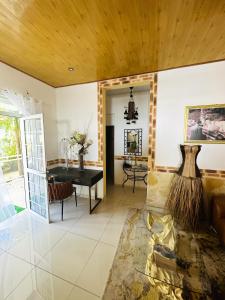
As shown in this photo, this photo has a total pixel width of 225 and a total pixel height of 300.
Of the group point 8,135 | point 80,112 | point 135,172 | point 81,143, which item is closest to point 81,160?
point 81,143

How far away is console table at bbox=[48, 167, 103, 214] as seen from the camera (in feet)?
8.65

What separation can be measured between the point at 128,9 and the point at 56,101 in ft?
8.55

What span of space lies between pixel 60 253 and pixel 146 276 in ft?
3.67

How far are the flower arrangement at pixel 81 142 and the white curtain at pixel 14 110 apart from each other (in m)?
0.91

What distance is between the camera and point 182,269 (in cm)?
152

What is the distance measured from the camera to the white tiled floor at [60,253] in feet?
4.52

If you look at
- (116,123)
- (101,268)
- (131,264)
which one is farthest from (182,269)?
(116,123)

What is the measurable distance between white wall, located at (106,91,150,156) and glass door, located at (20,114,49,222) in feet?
7.23

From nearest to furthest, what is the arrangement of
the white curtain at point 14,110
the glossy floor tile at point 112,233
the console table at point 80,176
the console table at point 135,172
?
the glossy floor tile at point 112,233 < the white curtain at point 14,110 < the console table at point 80,176 < the console table at point 135,172

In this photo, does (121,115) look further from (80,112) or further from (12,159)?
(12,159)

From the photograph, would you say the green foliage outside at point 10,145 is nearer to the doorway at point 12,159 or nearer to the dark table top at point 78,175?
the doorway at point 12,159

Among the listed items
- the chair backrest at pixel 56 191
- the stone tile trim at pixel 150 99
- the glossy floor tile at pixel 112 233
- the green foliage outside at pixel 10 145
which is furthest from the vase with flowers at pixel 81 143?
the glossy floor tile at pixel 112 233

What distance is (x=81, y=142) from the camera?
3.07 metres

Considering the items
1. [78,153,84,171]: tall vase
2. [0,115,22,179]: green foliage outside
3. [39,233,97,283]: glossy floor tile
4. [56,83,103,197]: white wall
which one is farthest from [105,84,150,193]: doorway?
[0,115,22,179]: green foliage outside
